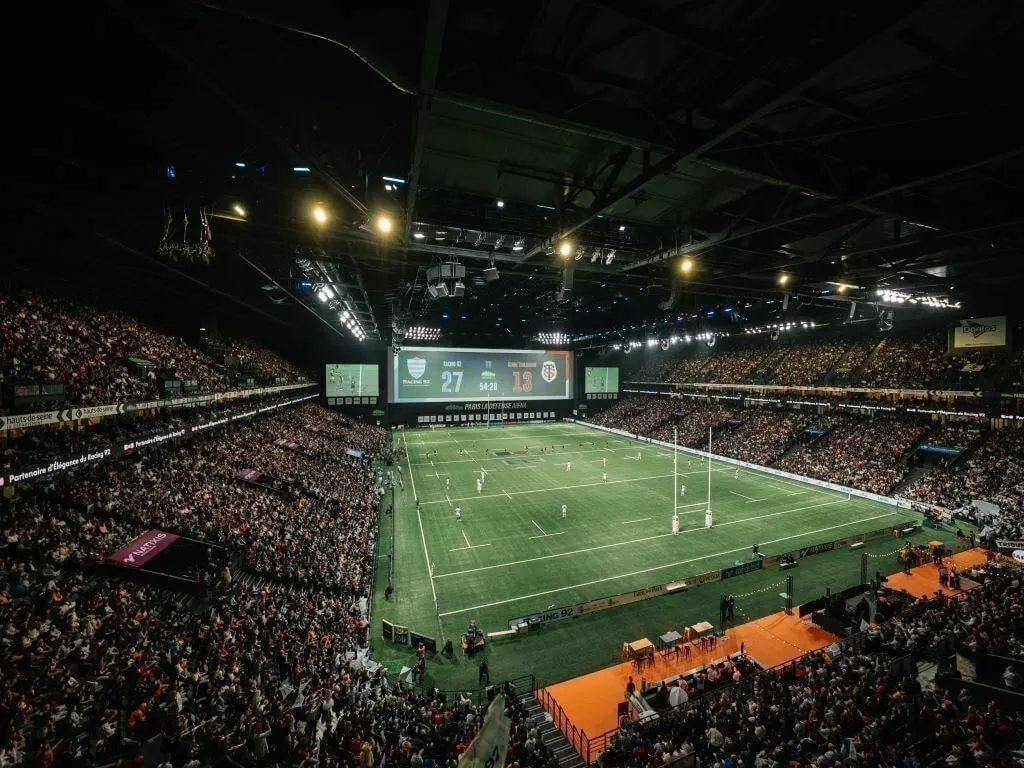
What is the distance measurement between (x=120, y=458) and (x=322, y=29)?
2204cm

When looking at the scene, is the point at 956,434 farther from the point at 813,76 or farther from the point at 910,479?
the point at 813,76

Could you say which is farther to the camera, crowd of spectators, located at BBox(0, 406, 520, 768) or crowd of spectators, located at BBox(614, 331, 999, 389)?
crowd of spectators, located at BBox(614, 331, 999, 389)

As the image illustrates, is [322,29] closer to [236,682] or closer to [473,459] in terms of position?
[236,682]

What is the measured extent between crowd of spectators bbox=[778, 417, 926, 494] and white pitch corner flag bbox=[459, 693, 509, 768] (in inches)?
1592

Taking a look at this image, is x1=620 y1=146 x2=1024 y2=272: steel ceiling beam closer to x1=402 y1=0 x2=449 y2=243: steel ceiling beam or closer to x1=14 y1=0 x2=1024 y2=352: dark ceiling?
x1=14 y1=0 x2=1024 y2=352: dark ceiling

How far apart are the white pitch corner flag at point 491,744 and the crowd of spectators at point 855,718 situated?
8.29 meters

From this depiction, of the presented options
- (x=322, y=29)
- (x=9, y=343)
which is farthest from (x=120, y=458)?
(x=322, y=29)

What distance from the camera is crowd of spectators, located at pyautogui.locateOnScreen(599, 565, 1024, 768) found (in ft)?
28.8

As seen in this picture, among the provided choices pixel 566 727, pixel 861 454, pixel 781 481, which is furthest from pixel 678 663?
pixel 861 454

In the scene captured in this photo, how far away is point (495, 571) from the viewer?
74.7ft

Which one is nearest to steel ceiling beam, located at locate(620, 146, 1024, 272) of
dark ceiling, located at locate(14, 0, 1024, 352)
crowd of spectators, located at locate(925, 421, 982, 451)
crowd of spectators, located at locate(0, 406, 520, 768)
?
dark ceiling, located at locate(14, 0, 1024, 352)

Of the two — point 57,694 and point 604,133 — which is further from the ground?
Result: point 604,133

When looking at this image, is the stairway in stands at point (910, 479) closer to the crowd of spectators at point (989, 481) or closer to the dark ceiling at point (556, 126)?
the crowd of spectators at point (989, 481)

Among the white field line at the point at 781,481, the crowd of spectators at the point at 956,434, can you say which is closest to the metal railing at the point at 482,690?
the white field line at the point at 781,481
